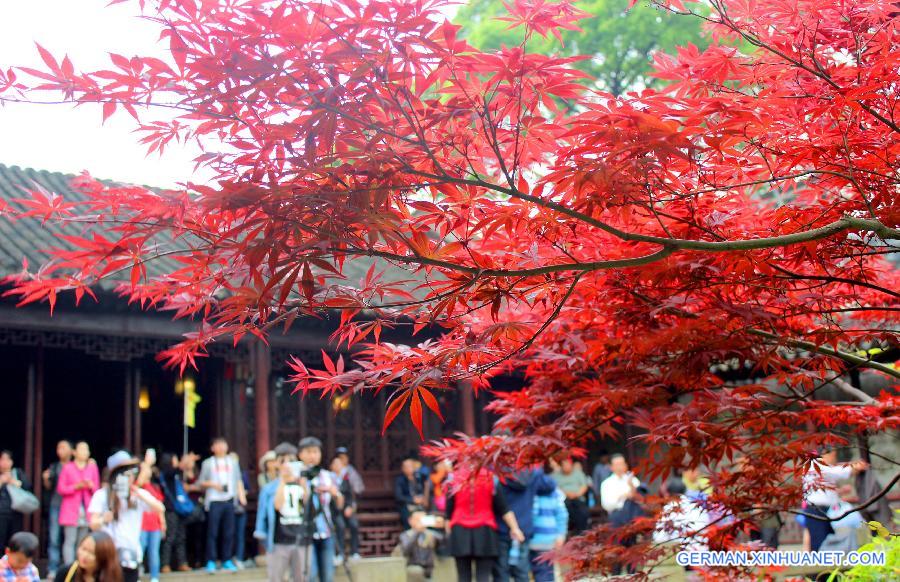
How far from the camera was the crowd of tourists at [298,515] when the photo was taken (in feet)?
25.6

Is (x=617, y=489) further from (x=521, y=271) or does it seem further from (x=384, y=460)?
(x=521, y=271)

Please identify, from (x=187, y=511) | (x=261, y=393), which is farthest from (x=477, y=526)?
(x=261, y=393)

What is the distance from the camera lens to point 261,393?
1202cm

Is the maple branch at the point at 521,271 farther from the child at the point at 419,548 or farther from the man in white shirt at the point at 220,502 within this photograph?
the man in white shirt at the point at 220,502

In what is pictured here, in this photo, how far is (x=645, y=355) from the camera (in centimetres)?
438

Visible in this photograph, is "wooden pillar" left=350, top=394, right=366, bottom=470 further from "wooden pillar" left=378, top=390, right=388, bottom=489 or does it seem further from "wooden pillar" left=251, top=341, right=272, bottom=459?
"wooden pillar" left=251, top=341, right=272, bottom=459

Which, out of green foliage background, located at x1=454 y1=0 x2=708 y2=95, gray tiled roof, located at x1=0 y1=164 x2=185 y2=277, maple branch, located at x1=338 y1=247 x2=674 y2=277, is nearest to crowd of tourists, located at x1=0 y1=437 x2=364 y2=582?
gray tiled roof, located at x1=0 y1=164 x2=185 y2=277

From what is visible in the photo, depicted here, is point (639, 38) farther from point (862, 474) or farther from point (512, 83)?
point (512, 83)

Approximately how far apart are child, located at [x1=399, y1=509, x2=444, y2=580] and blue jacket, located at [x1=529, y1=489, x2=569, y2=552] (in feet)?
7.19

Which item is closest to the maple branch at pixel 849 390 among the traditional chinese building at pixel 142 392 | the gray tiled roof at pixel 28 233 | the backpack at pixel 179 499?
the gray tiled roof at pixel 28 233

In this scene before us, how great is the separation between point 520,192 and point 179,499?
863cm

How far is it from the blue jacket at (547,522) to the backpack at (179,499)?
156 inches

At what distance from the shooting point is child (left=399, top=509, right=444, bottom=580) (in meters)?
10.5

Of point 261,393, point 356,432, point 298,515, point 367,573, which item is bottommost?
point 367,573
